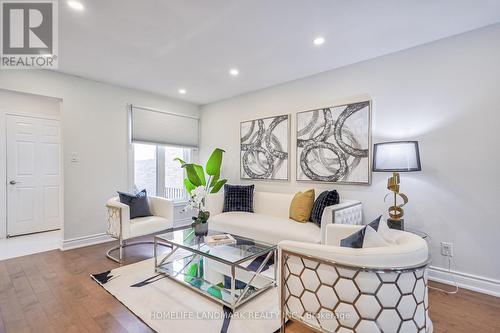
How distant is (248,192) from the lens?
12.4 ft

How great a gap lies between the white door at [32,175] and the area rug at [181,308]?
268 centimetres

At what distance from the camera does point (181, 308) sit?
78.3 inches

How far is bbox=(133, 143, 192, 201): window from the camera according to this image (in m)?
4.32

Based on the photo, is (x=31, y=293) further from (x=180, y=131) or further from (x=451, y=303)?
(x=451, y=303)

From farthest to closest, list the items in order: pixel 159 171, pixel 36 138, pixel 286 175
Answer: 1. pixel 159 171
2. pixel 36 138
3. pixel 286 175

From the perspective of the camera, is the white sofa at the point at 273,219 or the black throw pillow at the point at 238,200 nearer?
the white sofa at the point at 273,219

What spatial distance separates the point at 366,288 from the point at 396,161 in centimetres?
156

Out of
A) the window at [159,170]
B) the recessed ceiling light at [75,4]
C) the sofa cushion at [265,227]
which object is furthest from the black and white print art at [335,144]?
the recessed ceiling light at [75,4]

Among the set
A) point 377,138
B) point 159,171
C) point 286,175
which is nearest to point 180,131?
point 159,171

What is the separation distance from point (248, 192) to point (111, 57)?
8.36 feet

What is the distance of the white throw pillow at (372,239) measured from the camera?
4.68 ft

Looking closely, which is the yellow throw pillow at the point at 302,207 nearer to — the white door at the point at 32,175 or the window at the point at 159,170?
the window at the point at 159,170

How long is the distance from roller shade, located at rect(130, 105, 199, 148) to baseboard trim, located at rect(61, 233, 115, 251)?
1.62 meters

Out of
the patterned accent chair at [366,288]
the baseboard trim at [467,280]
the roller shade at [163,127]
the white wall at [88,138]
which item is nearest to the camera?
the patterned accent chair at [366,288]
